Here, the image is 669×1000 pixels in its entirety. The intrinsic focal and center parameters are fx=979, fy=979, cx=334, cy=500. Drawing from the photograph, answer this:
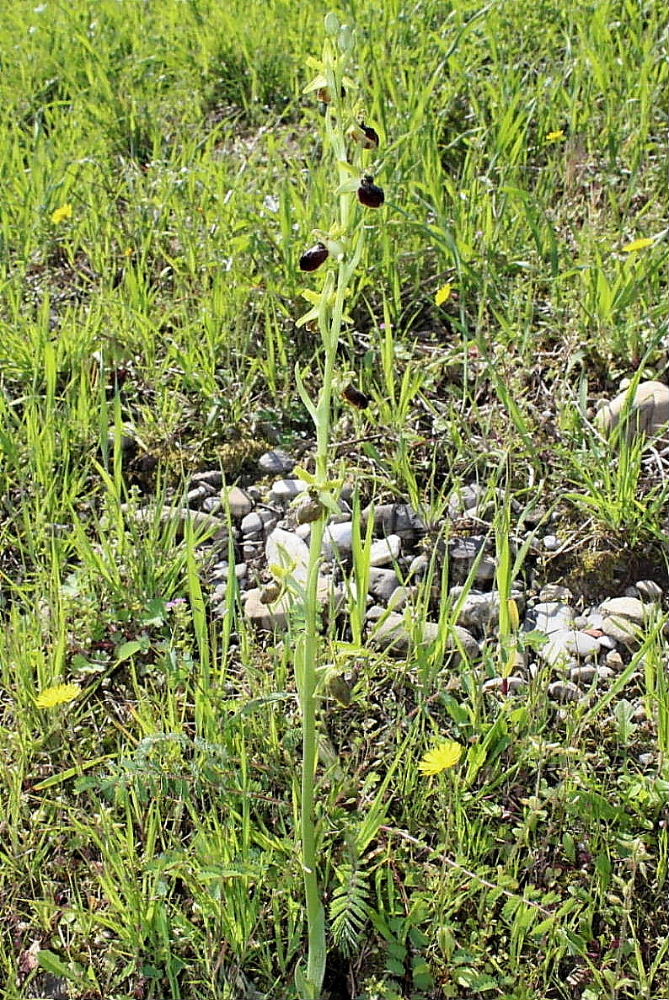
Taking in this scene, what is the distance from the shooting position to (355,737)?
6.30ft

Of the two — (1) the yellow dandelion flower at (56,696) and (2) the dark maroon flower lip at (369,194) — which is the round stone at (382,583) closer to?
(1) the yellow dandelion flower at (56,696)

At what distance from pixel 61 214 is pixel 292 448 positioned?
48.0 inches

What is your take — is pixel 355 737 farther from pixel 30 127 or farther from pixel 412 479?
pixel 30 127

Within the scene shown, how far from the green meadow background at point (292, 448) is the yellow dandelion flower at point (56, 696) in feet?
0.15

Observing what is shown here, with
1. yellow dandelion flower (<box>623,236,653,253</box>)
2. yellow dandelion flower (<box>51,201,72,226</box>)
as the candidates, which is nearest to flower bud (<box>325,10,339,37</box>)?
yellow dandelion flower (<box>623,236,653,253</box>)

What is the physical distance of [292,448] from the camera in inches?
100

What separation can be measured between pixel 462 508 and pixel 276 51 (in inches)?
91.1

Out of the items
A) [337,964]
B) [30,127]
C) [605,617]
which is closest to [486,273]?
[605,617]

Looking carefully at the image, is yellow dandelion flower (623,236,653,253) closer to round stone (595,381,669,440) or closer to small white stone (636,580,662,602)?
round stone (595,381,669,440)

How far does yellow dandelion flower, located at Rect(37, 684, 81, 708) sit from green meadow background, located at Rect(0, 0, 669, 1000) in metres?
0.04

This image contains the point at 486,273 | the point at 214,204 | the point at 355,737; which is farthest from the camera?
the point at 214,204

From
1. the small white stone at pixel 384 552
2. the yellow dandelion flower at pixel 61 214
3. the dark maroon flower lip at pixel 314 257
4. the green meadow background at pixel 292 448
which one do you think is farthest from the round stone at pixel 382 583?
the yellow dandelion flower at pixel 61 214

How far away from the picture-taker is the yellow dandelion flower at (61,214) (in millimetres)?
3105

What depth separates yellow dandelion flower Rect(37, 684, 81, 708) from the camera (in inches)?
74.5
